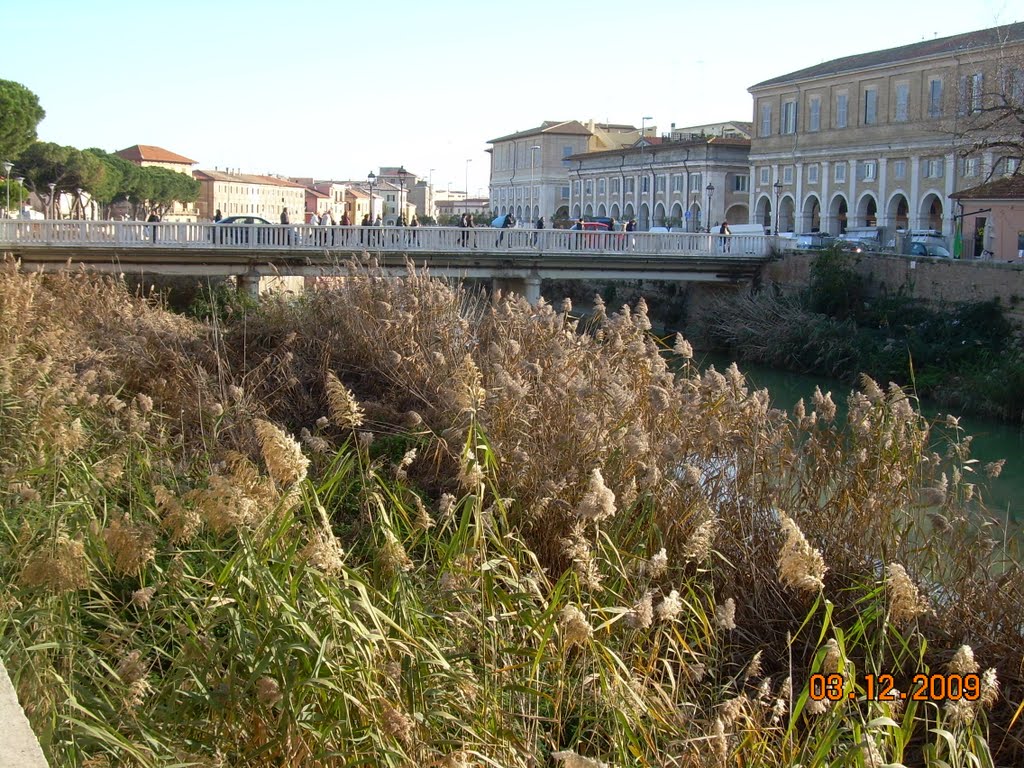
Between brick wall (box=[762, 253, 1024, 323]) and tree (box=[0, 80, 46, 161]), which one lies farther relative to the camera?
tree (box=[0, 80, 46, 161])

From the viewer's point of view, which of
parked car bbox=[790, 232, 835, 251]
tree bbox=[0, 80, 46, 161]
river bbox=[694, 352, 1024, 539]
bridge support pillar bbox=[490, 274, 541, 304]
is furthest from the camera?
tree bbox=[0, 80, 46, 161]

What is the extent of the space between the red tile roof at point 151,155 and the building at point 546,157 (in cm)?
4029

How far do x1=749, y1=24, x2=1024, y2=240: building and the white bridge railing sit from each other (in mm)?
14752

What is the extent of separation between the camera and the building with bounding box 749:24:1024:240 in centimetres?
5144

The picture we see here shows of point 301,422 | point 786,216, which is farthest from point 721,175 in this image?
point 301,422

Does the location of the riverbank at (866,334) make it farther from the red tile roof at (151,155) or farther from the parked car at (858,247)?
the red tile roof at (151,155)

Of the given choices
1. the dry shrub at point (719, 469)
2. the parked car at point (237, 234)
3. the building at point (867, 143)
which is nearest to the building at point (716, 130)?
the building at point (867, 143)

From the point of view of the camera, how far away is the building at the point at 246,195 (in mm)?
127750

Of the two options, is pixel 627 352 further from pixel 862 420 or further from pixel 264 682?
pixel 264 682

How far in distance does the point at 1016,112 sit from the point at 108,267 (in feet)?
72.5

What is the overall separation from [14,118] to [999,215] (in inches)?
1359

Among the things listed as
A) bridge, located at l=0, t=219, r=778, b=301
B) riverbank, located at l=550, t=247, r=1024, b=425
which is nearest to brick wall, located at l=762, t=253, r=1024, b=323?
riverbank, located at l=550, t=247, r=1024, b=425

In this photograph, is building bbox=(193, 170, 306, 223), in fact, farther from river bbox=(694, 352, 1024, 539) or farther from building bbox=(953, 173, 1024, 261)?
river bbox=(694, 352, 1024, 539)

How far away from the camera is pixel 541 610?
511 centimetres
